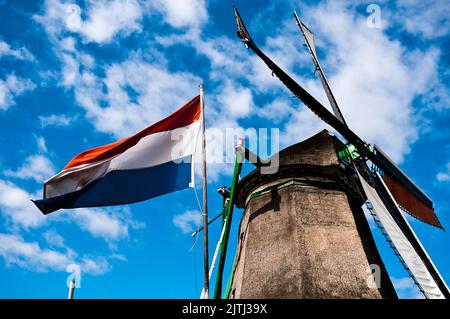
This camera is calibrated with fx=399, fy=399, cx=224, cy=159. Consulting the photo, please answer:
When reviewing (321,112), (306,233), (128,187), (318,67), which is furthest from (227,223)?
(318,67)

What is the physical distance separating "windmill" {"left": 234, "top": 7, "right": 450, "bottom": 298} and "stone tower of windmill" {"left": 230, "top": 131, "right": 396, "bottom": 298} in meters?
0.59

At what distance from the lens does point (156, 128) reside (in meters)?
9.71

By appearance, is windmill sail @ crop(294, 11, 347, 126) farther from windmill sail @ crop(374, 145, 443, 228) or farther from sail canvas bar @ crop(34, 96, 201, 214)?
sail canvas bar @ crop(34, 96, 201, 214)

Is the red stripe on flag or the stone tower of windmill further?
the red stripe on flag

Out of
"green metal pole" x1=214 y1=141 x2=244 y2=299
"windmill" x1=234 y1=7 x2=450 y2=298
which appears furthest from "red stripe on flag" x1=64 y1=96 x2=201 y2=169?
"windmill" x1=234 y1=7 x2=450 y2=298

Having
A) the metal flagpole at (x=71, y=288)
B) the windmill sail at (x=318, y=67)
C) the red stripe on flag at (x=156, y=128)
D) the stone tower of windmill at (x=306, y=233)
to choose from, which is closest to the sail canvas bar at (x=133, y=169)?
the red stripe on flag at (x=156, y=128)

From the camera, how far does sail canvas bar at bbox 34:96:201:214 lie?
9.01 meters

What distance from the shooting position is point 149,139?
9.66 m

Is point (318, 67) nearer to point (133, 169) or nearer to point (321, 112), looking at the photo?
point (321, 112)

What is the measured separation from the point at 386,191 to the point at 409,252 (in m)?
2.72
